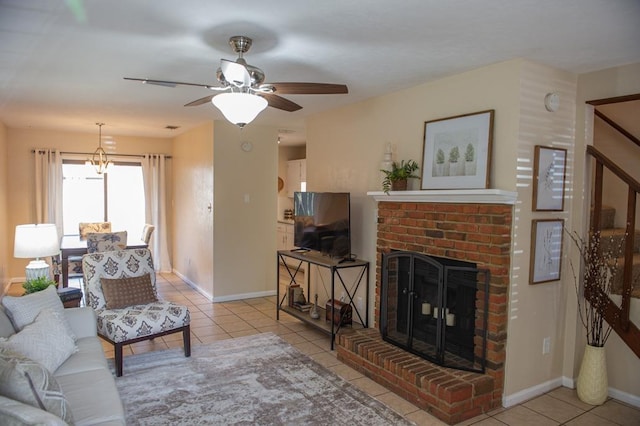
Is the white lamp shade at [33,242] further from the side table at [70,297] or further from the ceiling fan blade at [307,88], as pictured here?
the ceiling fan blade at [307,88]

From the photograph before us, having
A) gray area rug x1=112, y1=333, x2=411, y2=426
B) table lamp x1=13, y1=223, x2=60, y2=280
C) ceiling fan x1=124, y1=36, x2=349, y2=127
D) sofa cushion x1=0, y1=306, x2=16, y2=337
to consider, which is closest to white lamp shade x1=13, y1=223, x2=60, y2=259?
table lamp x1=13, y1=223, x2=60, y2=280

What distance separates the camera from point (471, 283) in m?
3.21

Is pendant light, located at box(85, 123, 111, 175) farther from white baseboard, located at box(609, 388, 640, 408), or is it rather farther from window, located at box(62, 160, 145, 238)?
white baseboard, located at box(609, 388, 640, 408)

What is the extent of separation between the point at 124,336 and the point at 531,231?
321cm

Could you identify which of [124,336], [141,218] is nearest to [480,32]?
[124,336]

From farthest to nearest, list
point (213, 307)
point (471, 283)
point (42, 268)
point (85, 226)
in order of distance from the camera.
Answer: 1. point (85, 226)
2. point (213, 307)
3. point (42, 268)
4. point (471, 283)

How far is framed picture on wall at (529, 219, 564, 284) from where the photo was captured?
10.3ft

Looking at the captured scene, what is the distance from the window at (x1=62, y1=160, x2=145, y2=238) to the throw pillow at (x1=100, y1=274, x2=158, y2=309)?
3.98 m

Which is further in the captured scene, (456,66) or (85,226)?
(85,226)

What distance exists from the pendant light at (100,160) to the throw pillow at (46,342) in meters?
4.22

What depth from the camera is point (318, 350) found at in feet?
13.5

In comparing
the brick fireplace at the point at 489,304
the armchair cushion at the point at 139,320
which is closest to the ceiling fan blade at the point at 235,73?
the brick fireplace at the point at 489,304

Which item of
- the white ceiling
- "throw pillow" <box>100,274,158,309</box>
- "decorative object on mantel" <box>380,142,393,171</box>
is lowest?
"throw pillow" <box>100,274,158,309</box>

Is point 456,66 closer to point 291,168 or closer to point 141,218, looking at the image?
point 291,168
